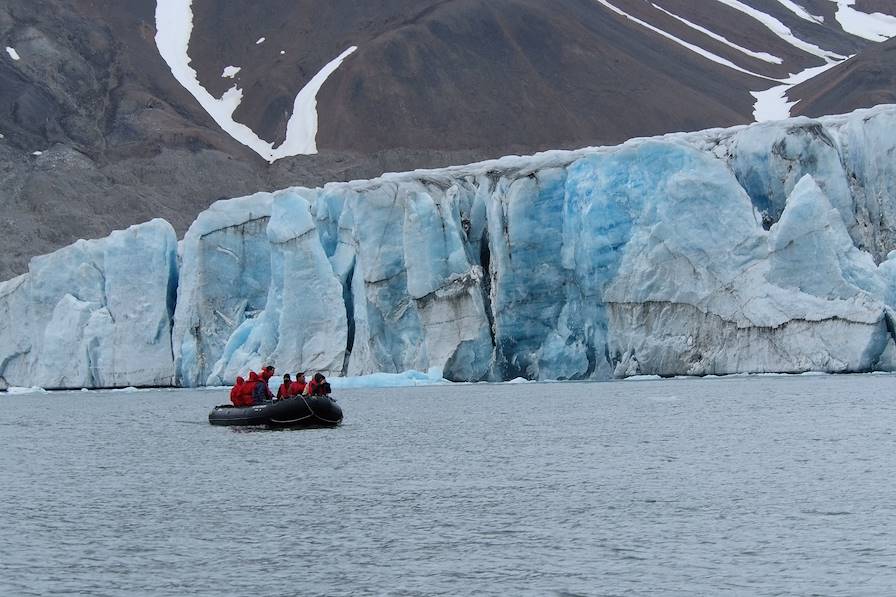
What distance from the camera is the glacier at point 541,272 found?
37406mm

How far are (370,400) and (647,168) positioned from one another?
10.9 m

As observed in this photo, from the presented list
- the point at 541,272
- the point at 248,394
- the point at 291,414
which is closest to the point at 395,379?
the point at 541,272

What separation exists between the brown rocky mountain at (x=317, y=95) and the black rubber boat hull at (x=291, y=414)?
44.1 metres

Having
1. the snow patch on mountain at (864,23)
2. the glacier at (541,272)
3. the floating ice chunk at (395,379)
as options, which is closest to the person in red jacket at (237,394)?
the floating ice chunk at (395,379)

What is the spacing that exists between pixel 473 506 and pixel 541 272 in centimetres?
2450

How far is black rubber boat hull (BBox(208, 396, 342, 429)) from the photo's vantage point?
3070 cm

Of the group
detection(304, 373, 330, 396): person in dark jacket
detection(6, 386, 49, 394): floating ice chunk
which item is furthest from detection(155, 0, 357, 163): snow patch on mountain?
detection(304, 373, 330, 396): person in dark jacket

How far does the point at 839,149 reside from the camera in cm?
4038

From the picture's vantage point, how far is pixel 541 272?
42.2 metres

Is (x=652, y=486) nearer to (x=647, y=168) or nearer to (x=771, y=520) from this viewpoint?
(x=771, y=520)

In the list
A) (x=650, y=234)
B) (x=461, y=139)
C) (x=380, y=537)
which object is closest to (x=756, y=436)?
(x=380, y=537)

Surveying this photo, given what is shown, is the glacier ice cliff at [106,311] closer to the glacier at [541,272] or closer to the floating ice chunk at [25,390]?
the glacier at [541,272]

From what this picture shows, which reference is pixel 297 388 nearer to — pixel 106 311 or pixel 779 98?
pixel 106 311

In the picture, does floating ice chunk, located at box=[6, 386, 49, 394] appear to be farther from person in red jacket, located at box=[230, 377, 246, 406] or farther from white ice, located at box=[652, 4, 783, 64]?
white ice, located at box=[652, 4, 783, 64]
